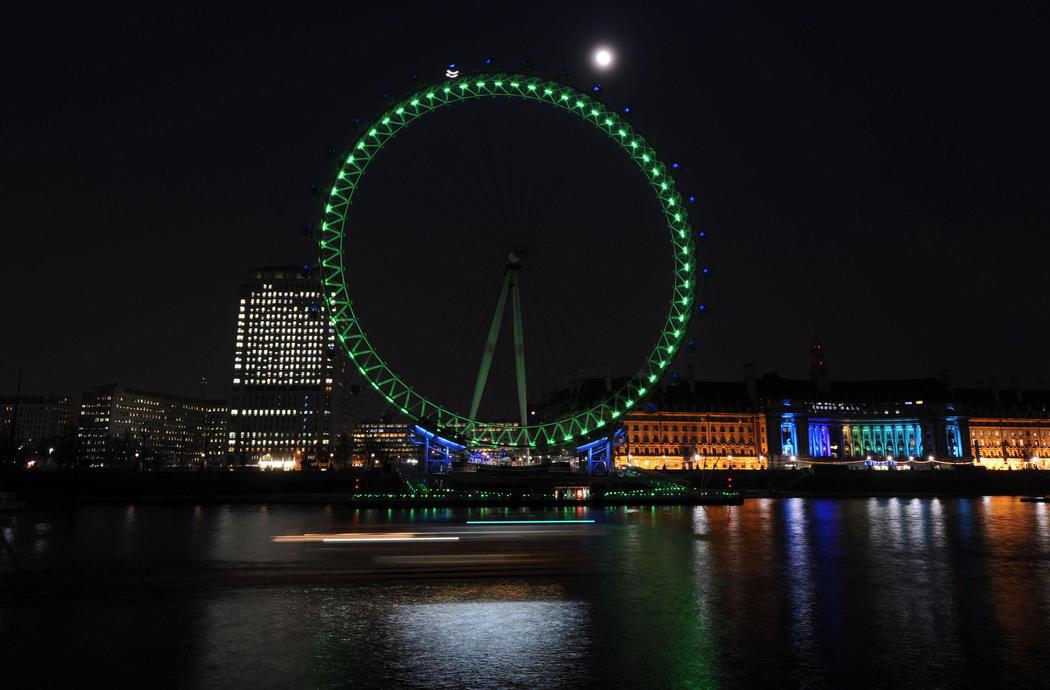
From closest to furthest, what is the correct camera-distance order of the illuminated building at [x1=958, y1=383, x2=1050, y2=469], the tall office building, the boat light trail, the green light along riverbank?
the boat light trail < the green light along riverbank < the illuminated building at [x1=958, y1=383, x2=1050, y2=469] < the tall office building

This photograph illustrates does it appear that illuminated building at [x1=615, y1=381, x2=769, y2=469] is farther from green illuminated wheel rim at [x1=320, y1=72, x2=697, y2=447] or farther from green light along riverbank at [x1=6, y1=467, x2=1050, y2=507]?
green illuminated wheel rim at [x1=320, y1=72, x2=697, y2=447]

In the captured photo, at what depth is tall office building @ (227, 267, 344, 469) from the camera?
582ft

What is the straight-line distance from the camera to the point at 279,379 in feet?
590

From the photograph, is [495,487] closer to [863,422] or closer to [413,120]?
[413,120]

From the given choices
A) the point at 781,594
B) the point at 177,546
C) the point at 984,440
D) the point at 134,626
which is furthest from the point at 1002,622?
the point at 984,440

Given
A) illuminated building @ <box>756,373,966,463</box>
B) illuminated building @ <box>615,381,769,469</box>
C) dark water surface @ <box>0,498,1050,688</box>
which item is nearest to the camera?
dark water surface @ <box>0,498,1050,688</box>

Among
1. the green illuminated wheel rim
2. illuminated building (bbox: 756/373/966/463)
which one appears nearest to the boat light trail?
the green illuminated wheel rim

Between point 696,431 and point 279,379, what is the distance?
9766 cm

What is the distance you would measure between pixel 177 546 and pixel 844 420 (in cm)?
12634

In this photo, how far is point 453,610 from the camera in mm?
14930

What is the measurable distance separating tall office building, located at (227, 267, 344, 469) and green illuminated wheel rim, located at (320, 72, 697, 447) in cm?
12368

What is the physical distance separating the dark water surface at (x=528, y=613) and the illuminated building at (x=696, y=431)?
9656 cm

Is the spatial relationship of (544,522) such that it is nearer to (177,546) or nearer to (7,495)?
(177,546)

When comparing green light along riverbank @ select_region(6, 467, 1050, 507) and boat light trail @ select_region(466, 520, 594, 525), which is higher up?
green light along riverbank @ select_region(6, 467, 1050, 507)
